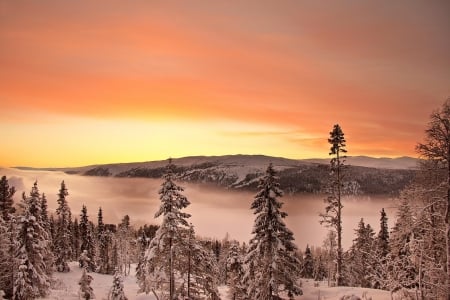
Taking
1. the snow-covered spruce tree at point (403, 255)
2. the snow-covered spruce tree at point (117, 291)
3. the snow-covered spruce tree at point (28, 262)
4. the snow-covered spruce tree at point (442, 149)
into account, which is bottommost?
the snow-covered spruce tree at point (117, 291)

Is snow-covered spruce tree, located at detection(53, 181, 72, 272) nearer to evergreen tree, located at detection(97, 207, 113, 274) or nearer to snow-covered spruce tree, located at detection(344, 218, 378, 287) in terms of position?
evergreen tree, located at detection(97, 207, 113, 274)

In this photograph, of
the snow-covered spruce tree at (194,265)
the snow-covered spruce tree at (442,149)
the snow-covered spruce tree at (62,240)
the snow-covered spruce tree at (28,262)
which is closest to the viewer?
the snow-covered spruce tree at (442,149)

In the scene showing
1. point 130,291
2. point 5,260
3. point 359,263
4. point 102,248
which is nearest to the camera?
point 5,260

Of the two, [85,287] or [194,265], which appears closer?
[194,265]

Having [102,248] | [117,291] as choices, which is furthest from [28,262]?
[102,248]

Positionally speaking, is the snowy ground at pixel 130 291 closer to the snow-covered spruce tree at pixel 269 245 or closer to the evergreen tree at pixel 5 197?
the snow-covered spruce tree at pixel 269 245

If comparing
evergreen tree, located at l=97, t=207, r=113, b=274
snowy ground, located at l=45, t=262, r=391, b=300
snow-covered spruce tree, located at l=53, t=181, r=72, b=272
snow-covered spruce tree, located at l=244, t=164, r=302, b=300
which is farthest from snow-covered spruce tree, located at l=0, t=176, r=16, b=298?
evergreen tree, located at l=97, t=207, r=113, b=274

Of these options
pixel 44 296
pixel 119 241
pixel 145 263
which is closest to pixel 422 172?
pixel 145 263

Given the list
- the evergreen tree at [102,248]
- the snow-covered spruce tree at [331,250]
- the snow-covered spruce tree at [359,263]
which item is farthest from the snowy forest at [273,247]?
the evergreen tree at [102,248]

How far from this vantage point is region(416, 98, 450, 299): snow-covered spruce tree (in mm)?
16594

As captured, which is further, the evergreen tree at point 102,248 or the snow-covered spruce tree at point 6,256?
the evergreen tree at point 102,248

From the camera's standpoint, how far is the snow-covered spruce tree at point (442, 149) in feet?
54.4

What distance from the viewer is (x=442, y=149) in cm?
1677

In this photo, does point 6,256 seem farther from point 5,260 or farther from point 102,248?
point 102,248
